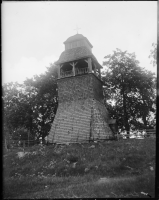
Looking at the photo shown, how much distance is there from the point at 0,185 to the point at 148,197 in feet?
15.9

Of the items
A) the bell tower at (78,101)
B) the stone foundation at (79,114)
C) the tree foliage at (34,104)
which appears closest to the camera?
the stone foundation at (79,114)

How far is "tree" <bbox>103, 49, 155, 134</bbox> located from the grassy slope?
15.3 meters

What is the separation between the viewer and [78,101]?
22.8 meters

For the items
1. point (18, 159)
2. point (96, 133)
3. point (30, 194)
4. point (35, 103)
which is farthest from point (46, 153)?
point (35, 103)

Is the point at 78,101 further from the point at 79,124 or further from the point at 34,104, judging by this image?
the point at 34,104

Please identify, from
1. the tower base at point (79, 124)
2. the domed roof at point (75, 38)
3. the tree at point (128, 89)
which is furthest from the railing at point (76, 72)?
the tree at point (128, 89)

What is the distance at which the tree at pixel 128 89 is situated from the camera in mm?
30406

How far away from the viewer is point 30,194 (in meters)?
8.26

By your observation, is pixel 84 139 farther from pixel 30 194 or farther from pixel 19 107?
pixel 19 107

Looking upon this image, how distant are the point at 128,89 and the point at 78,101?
12.6m

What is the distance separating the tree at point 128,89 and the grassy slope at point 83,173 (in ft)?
50.1

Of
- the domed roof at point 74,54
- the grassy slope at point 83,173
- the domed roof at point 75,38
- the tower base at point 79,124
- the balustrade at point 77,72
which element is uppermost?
the domed roof at point 75,38

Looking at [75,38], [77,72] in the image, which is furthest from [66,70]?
[75,38]

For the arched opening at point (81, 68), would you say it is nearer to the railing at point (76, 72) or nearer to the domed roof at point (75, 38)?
the railing at point (76, 72)
